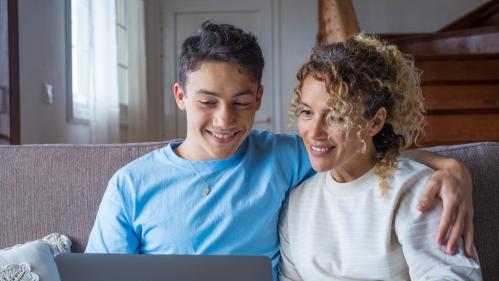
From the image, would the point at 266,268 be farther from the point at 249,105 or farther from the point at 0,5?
the point at 0,5

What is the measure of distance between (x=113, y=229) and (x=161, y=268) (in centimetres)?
52

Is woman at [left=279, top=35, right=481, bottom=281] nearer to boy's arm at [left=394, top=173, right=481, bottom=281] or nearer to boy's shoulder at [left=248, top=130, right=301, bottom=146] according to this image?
boy's arm at [left=394, top=173, right=481, bottom=281]

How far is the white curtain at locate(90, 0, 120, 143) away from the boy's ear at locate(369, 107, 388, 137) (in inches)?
91.7

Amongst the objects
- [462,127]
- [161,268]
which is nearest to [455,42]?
[462,127]

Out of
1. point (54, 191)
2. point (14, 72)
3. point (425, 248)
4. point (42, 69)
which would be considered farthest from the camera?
point (42, 69)

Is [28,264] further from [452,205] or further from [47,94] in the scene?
[47,94]

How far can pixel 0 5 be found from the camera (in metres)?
2.33

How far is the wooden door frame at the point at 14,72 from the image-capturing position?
7.71 feet

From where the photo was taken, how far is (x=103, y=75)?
3260 millimetres

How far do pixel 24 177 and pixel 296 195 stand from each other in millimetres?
719

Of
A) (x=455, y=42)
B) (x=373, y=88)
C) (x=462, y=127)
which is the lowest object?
(x=462, y=127)

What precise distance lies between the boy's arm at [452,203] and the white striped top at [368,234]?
0.02m

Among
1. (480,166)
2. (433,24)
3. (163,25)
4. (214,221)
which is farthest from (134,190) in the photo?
(433,24)

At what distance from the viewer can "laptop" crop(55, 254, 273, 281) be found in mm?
712
